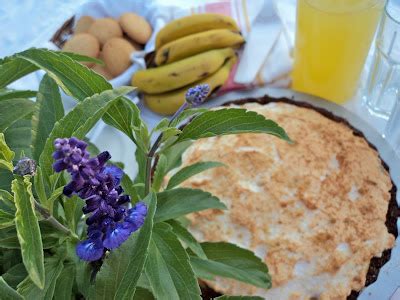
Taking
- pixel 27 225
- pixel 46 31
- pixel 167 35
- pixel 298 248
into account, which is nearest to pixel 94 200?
pixel 27 225

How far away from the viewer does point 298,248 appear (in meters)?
0.76

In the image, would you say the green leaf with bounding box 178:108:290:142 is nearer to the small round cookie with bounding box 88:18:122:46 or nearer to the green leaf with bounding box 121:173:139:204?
the green leaf with bounding box 121:173:139:204

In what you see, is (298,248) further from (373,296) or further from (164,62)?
(164,62)

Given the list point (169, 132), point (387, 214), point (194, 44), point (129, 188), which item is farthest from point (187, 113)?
point (194, 44)

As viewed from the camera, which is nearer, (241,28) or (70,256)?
(70,256)

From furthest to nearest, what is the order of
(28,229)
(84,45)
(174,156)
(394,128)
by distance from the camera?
1. (84,45)
2. (394,128)
3. (174,156)
4. (28,229)

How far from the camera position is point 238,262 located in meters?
0.65

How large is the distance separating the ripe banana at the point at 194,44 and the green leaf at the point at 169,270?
0.56m

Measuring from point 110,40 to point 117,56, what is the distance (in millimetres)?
46

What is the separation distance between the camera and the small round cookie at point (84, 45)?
1.05 meters

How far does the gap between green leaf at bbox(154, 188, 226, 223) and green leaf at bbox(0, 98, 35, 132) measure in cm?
17

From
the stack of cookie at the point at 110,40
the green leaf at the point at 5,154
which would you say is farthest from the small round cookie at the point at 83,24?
the green leaf at the point at 5,154

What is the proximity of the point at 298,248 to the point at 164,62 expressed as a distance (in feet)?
1.54

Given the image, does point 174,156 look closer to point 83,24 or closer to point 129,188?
point 129,188
